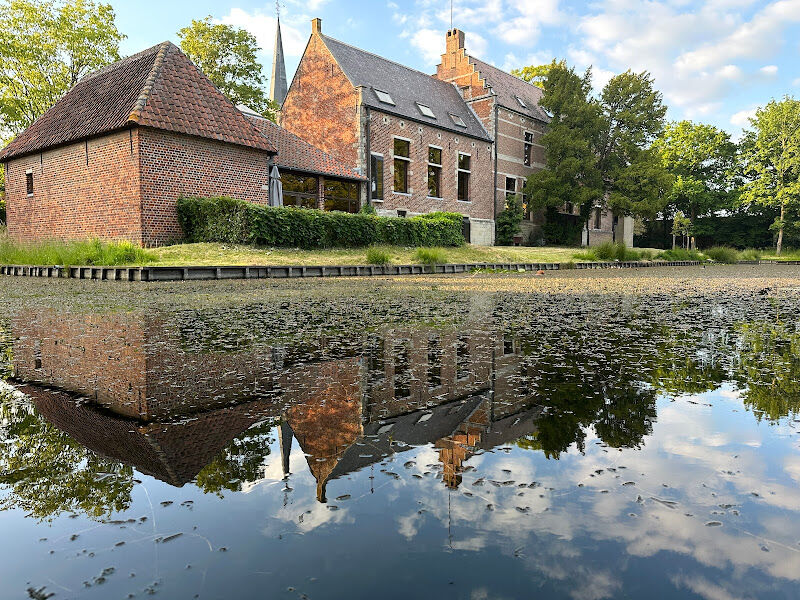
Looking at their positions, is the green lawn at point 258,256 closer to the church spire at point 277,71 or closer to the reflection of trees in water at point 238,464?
the reflection of trees in water at point 238,464

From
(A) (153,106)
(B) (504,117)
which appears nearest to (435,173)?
(B) (504,117)

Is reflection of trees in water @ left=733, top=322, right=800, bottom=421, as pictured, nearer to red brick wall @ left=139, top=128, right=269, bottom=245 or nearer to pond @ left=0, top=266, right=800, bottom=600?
pond @ left=0, top=266, right=800, bottom=600

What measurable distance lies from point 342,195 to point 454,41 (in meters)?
12.8

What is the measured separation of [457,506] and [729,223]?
47.1m

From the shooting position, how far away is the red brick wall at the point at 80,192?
1507cm

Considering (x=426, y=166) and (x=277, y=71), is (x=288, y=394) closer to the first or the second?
(x=426, y=166)

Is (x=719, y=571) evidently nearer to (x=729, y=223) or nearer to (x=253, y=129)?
(x=253, y=129)

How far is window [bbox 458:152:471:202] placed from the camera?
28.3 metres

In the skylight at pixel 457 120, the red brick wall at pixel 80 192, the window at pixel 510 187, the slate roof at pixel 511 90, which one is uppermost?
the slate roof at pixel 511 90

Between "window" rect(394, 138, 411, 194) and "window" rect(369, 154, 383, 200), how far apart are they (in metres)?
1.39

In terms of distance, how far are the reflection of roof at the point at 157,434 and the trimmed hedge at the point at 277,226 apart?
1238 centimetres

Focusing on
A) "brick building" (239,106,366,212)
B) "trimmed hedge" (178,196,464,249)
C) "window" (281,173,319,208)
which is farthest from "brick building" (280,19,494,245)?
"trimmed hedge" (178,196,464,249)

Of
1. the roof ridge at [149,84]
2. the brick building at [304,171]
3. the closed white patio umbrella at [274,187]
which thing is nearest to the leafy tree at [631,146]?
the brick building at [304,171]

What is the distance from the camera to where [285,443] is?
174cm
